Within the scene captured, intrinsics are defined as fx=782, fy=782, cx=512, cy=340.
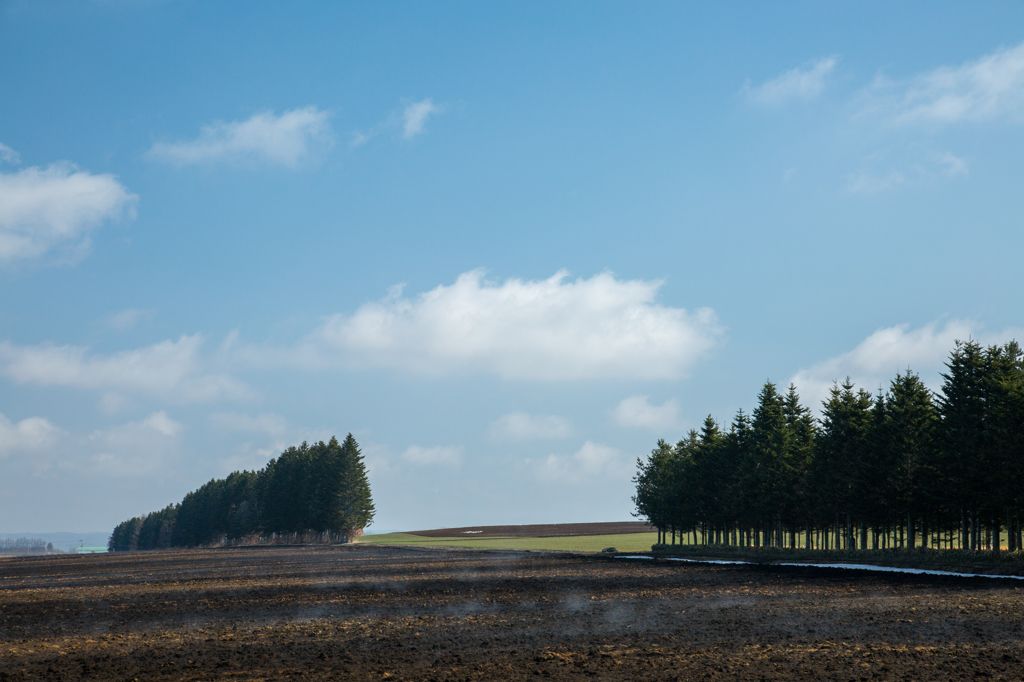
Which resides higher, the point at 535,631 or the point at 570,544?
the point at 535,631

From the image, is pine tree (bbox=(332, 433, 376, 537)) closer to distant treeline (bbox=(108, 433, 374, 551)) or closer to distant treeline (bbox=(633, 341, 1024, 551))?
distant treeline (bbox=(108, 433, 374, 551))

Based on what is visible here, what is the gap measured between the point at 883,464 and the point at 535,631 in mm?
43154

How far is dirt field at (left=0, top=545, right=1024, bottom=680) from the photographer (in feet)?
48.7

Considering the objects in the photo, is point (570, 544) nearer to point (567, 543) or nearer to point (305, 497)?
point (567, 543)

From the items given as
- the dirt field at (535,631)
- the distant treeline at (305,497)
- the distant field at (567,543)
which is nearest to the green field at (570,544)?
the distant field at (567,543)

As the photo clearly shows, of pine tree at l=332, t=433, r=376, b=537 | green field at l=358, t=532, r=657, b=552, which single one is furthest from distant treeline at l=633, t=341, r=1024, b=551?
pine tree at l=332, t=433, r=376, b=537

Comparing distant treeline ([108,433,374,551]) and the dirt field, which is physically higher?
the dirt field

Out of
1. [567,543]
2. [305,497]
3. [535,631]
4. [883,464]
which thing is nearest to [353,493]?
[305,497]

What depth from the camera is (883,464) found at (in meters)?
54.7

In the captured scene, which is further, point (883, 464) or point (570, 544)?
point (570, 544)

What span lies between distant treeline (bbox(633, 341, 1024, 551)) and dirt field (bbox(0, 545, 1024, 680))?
18009mm

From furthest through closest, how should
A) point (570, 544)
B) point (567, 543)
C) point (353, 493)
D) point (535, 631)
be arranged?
point (353, 493)
point (567, 543)
point (570, 544)
point (535, 631)

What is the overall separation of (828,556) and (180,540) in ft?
582

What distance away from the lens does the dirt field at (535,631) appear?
14836 millimetres
